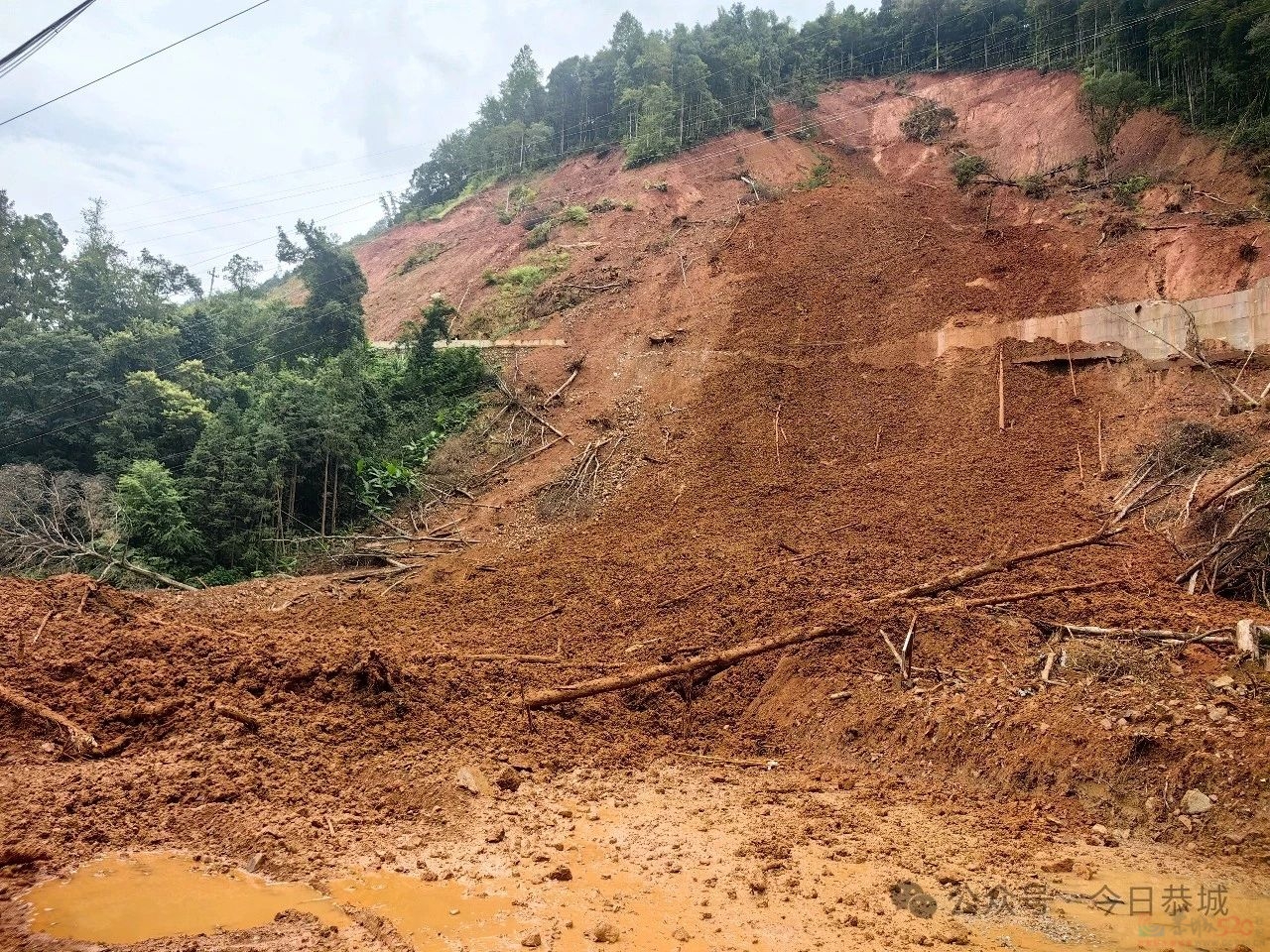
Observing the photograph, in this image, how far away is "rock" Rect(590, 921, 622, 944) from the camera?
11.3 feet

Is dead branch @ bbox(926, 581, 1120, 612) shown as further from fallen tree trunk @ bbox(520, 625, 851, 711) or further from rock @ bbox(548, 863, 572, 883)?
rock @ bbox(548, 863, 572, 883)

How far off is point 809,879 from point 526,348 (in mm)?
15338

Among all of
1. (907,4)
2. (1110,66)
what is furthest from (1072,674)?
(907,4)

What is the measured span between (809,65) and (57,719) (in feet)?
120

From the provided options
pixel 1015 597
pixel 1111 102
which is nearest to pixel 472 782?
pixel 1015 597

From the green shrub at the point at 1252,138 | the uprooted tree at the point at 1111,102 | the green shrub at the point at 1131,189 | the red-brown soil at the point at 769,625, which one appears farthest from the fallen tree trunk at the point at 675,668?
the uprooted tree at the point at 1111,102

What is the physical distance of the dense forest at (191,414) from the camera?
13.2 meters

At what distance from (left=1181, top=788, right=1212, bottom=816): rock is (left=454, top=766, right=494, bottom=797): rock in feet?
15.0

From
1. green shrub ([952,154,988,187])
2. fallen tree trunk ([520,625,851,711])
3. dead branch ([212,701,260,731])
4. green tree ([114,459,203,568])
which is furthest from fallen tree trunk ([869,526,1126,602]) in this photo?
green shrub ([952,154,988,187])

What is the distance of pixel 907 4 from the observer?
108ft

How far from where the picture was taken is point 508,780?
17.4 ft

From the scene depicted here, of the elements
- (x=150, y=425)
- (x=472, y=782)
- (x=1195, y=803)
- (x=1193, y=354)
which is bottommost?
(x=1195, y=803)

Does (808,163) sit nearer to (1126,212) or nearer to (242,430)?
(1126,212)

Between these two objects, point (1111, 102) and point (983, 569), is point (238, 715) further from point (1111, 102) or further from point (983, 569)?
point (1111, 102)
